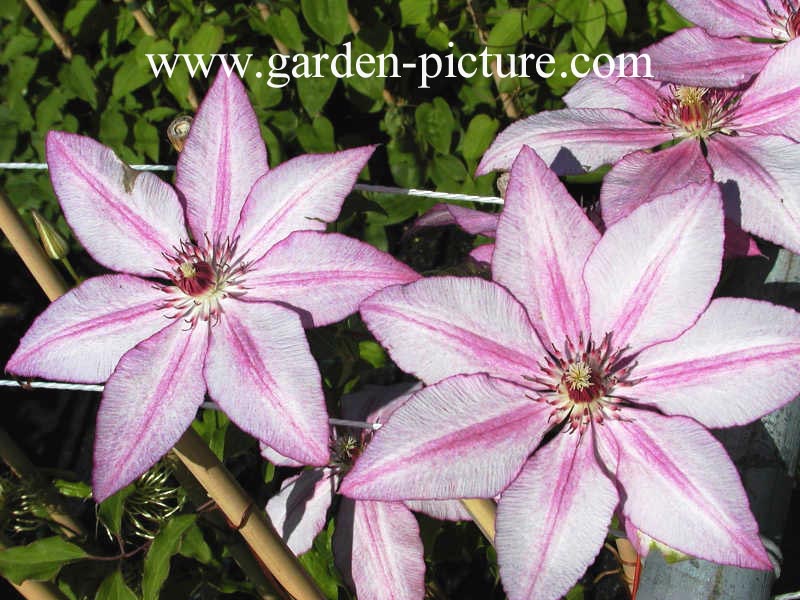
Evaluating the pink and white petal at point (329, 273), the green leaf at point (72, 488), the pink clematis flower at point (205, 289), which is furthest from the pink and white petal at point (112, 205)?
the green leaf at point (72, 488)

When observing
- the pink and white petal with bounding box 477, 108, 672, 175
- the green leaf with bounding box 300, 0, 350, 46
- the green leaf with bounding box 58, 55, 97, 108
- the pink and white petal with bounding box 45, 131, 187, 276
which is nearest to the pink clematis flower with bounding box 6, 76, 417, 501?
the pink and white petal with bounding box 45, 131, 187, 276

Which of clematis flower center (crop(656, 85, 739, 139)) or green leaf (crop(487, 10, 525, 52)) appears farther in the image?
green leaf (crop(487, 10, 525, 52))

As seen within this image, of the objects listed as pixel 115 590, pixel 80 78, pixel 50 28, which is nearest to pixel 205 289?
pixel 115 590

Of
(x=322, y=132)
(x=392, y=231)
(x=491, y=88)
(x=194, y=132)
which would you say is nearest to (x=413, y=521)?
(x=194, y=132)

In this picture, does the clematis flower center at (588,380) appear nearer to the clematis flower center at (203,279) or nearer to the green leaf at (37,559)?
the clematis flower center at (203,279)

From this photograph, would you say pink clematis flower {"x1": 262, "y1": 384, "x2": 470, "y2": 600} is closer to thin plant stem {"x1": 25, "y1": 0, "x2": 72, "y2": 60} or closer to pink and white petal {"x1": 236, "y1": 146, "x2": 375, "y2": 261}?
pink and white petal {"x1": 236, "y1": 146, "x2": 375, "y2": 261}

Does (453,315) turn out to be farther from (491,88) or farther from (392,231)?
(392,231)

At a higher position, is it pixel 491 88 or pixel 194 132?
pixel 491 88

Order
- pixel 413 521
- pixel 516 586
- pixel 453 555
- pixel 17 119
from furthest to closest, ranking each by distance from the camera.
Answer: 1. pixel 17 119
2. pixel 453 555
3. pixel 413 521
4. pixel 516 586
